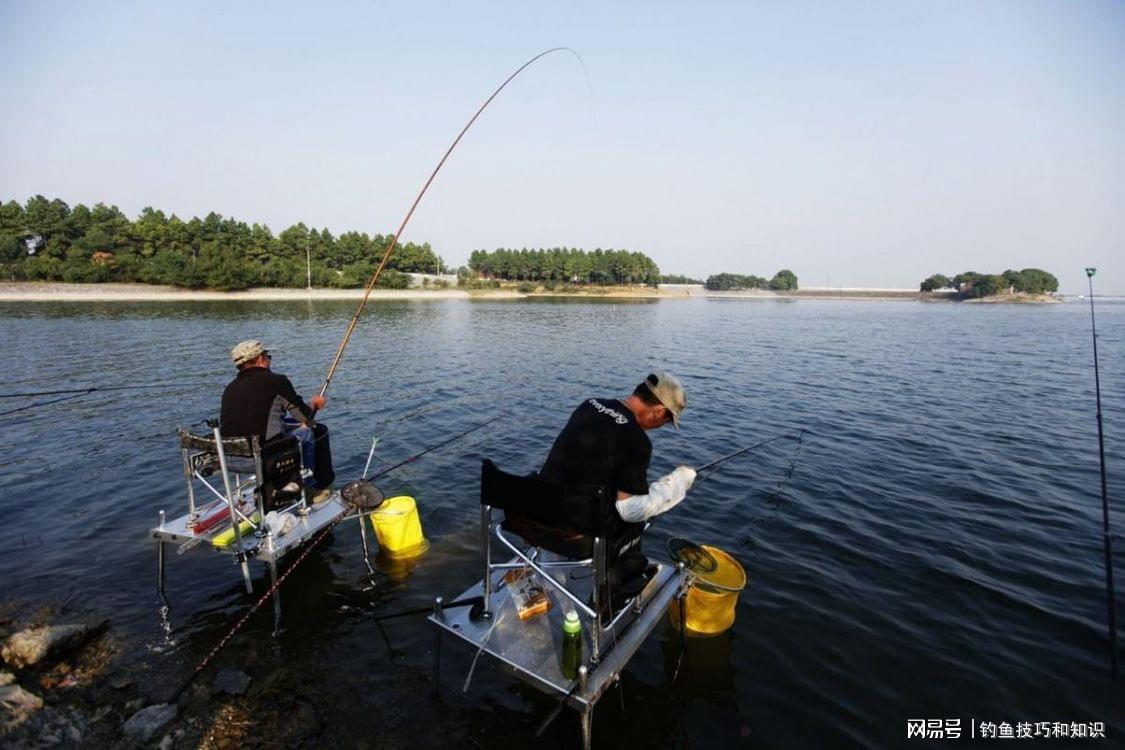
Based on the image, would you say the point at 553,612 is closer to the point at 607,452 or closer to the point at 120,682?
the point at 607,452

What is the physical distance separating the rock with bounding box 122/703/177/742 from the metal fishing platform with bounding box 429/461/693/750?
2238 mm

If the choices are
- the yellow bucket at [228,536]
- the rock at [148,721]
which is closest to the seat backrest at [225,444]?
the yellow bucket at [228,536]

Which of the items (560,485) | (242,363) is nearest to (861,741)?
(560,485)

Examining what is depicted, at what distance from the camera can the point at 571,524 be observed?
3.91m

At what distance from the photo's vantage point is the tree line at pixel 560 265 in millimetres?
148625

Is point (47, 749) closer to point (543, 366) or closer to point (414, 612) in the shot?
point (414, 612)

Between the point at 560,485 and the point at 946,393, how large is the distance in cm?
2260

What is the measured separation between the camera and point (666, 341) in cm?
4050

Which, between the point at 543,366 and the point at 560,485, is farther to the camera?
the point at 543,366

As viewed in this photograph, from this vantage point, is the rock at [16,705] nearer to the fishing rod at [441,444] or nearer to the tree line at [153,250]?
the fishing rod at [441,444]

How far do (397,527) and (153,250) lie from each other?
105m

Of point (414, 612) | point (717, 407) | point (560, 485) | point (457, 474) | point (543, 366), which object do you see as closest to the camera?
point (560, 485)

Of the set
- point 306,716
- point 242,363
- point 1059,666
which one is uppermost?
point 242,363

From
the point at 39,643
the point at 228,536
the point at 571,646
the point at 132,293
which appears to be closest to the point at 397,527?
the point at 228,536
